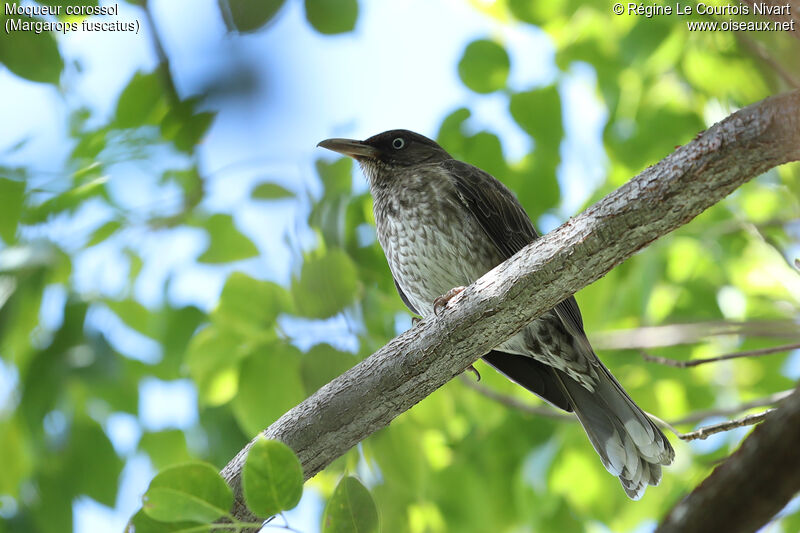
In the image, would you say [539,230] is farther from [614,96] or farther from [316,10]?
[316,10]

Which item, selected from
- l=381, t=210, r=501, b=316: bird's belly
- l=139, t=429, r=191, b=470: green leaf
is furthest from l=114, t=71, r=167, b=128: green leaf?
l=139, t=429, r=191, b=470: green leaf

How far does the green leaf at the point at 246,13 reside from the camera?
1330 millimetres

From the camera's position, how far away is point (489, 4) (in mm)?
4156

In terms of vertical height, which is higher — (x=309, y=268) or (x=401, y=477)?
(x=309, y=268)

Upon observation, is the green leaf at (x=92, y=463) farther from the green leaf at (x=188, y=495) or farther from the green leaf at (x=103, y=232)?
the green leaf at (x=188, y=495)

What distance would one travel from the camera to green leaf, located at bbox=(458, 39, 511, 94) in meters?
3.82

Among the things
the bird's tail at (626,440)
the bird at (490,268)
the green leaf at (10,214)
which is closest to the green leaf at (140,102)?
the green leaf at (10,214)

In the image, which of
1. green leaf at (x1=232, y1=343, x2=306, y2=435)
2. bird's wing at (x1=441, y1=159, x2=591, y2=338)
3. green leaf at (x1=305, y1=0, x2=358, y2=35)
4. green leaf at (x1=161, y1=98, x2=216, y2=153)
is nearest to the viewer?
green leaf at (x1=161, y1=98, x2=216, y2=153)

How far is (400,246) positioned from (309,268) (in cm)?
81

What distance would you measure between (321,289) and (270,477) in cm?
125

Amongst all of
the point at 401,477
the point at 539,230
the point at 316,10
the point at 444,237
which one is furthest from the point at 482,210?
the point at 316,10

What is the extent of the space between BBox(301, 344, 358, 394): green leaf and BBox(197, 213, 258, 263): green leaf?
1.03 metres

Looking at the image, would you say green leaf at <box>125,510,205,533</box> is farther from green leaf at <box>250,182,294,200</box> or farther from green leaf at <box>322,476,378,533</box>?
green leaf at <box>250,182,294,200</box>

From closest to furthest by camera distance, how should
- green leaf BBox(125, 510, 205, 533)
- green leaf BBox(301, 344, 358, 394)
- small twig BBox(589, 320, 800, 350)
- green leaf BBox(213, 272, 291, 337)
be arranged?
green leaf BBox(125, 510, 205, 533), small twig BBox(589, 320, 800, 350), green leaf BBox(301, 344, 358, 394), green leaf BBox(213, 272, 291, 337)
